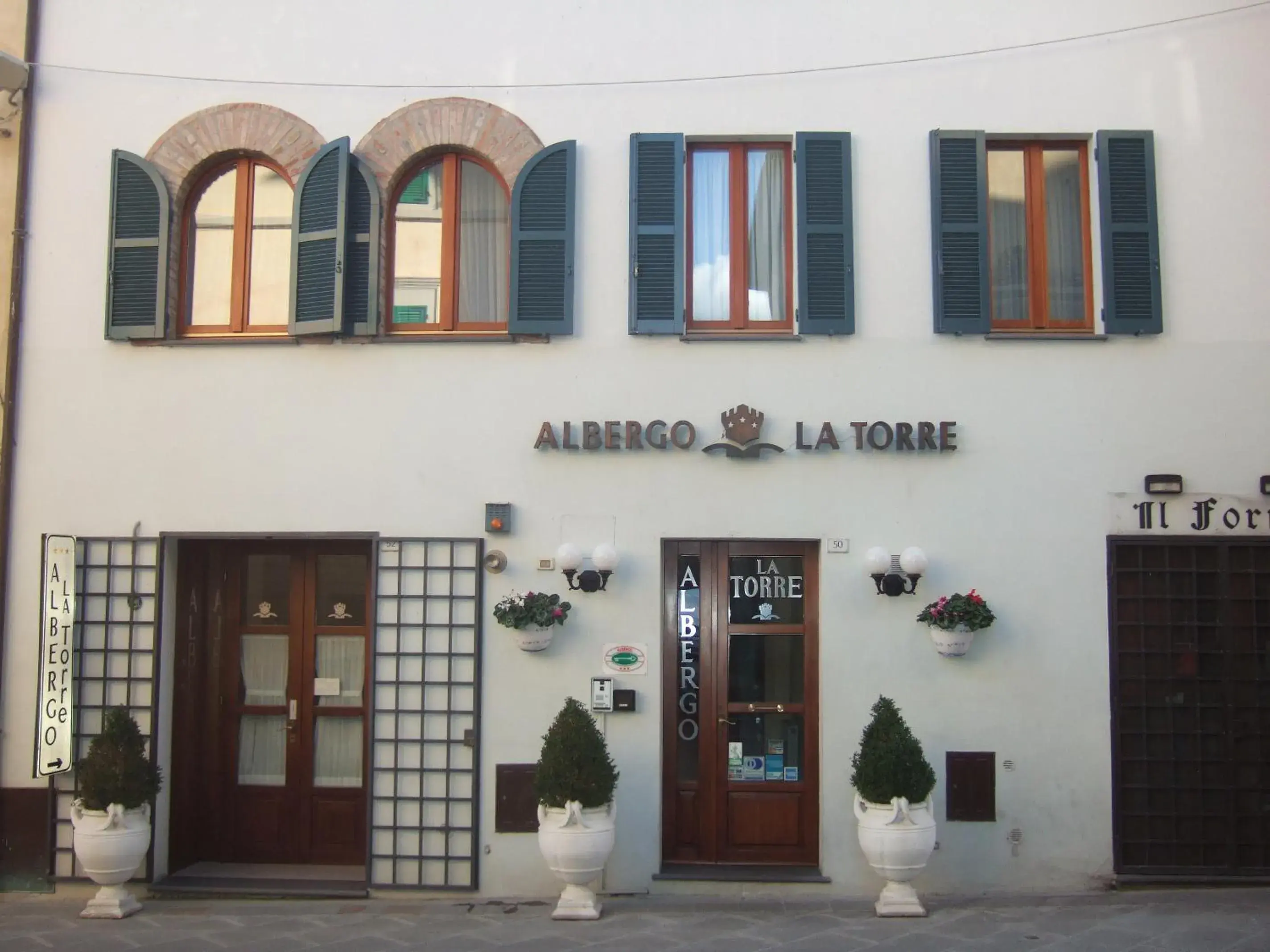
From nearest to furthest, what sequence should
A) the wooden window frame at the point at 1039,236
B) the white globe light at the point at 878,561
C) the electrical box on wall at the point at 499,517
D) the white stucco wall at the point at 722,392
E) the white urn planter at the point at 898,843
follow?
1. the white urn planter at the point at 898,843
2. the white globe light at the point at 878,561
3. the white stucco wall at the point at 722,392
4. the electrical box on wall at the point at 499,517
5. the wooden window frame at the point at 1039,236

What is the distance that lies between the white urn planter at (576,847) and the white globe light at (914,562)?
2740mm

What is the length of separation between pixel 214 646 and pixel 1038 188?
7.67m

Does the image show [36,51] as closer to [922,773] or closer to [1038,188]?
[1038,188]

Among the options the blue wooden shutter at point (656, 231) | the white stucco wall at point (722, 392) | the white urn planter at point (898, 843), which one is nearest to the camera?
the white urn planter at point (898, 843)

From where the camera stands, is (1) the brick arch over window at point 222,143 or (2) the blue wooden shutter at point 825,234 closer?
(2) the blue wooden shutter at point 825,234

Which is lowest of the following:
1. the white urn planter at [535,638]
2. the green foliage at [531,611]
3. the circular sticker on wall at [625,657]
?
the circular sticker on wall at [625,657]

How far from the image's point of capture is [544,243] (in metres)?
8.85

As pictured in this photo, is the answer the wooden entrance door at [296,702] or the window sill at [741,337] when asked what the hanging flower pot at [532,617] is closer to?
the wooden entrance door at [296,702]

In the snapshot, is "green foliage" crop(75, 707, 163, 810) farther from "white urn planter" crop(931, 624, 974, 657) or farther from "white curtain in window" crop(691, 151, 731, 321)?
"white urn planter" crop(931, 624, 974, 657)

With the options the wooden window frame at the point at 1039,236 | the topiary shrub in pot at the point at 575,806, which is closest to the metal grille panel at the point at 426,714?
→ the topiary shrub in pot at the point at 575,806

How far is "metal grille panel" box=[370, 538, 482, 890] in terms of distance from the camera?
28.1 feet

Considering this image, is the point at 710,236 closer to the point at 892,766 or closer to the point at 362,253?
the point at 362,253

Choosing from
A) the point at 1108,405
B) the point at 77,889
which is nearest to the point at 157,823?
the point at 77,889

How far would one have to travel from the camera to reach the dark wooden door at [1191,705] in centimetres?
849
